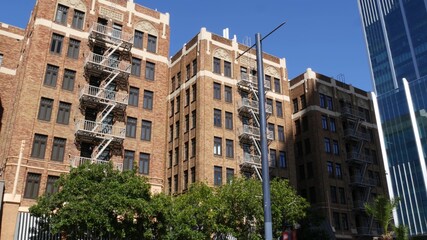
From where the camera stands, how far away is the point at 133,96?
127 ft

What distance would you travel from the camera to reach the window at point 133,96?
126 ft

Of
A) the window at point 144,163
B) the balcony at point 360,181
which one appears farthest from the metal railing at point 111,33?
the balcony at point 360,181

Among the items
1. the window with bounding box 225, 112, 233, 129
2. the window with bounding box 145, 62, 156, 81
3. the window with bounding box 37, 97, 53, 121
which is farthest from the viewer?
the window with bounding box 225, 112, 233, 129

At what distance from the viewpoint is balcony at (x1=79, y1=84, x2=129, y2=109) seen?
3503cm

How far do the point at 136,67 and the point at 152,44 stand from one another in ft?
10.9

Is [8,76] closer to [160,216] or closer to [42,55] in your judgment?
[42,55]

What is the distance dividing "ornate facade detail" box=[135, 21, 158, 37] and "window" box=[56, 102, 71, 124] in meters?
11.0

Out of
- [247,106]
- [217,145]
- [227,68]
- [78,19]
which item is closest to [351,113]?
[247,106]

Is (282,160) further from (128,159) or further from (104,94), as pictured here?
(104,94)

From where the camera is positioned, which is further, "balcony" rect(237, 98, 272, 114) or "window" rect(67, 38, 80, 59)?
"balcony" rect(237, 98, 272, 114)

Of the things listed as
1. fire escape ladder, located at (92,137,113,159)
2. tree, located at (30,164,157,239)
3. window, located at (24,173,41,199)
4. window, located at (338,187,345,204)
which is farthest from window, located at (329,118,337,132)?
window, located at (24,173,41,199)

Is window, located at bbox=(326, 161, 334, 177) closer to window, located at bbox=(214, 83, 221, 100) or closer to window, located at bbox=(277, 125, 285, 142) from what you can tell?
window, located at bbox=(277, 125, 285, 142)

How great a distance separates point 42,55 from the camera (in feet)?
115

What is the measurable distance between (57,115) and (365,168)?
131 ft
